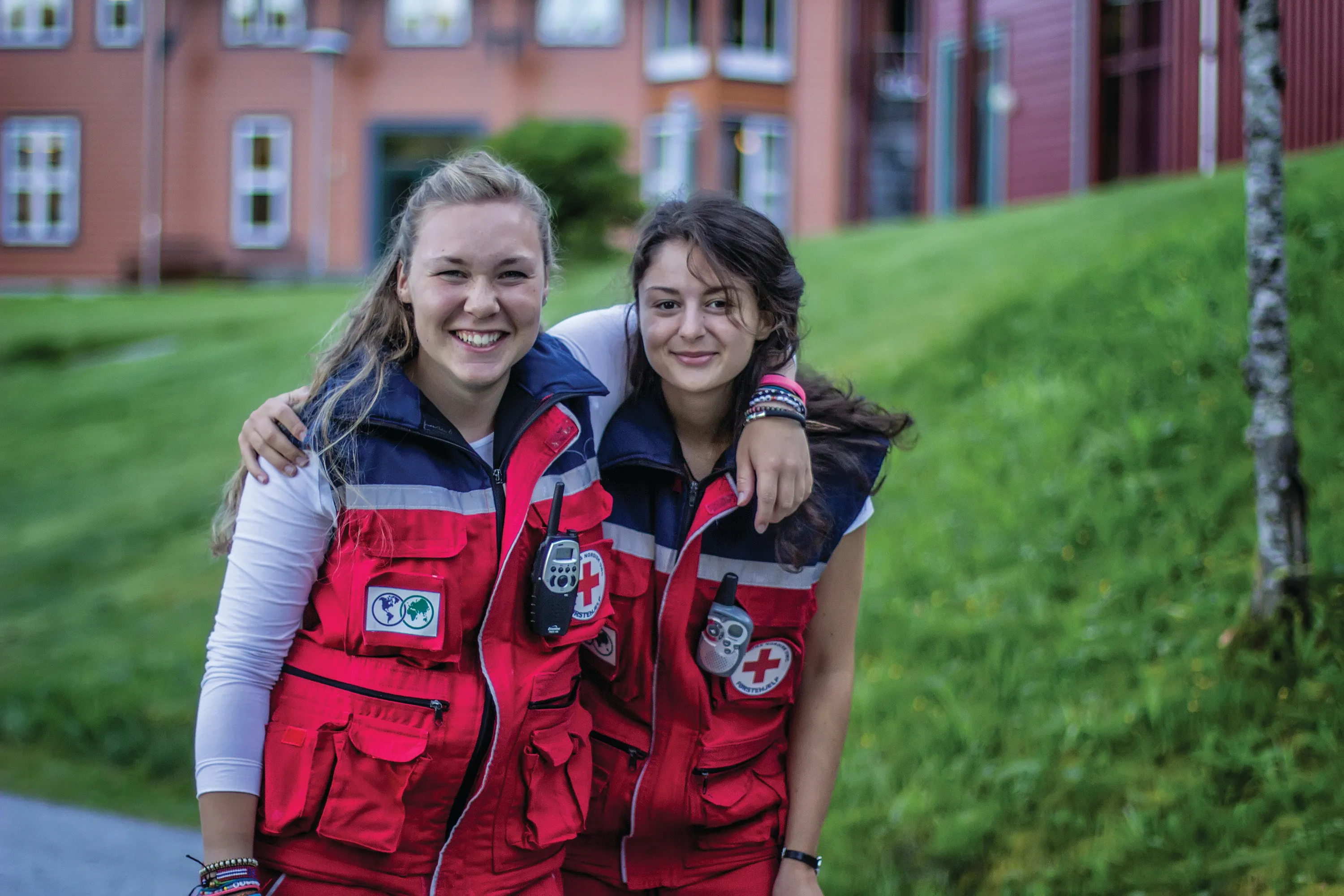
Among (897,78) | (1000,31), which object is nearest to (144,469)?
(1000,31)

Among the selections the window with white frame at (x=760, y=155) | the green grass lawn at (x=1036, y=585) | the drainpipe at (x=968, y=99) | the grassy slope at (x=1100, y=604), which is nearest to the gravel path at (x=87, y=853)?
the green grass lawn at (x=1036, y=585)

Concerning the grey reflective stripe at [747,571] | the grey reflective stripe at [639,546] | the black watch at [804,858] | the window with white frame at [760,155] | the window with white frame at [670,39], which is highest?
the window with white frame at [670,39]

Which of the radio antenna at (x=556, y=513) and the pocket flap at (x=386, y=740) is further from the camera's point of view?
the radio antenna at (x=556, y=513)

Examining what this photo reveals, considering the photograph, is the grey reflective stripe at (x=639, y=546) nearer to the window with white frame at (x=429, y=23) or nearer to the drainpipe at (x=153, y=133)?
the window with white frame at (x=429, y=23)

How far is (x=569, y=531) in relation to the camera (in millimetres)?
2693

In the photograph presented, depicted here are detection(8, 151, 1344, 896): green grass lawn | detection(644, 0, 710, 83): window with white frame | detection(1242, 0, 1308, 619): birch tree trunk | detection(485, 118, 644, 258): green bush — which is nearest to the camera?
detection(8, 151, 1344, 896): green grass lawn

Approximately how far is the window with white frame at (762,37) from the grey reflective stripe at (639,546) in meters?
25.7

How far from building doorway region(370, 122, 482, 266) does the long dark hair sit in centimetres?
2526

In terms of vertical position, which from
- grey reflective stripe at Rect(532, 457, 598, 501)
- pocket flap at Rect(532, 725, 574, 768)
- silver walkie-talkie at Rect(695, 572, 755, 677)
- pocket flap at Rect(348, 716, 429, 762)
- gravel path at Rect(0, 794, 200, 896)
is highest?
grey reflective stripe at Rect(532, 457, 598, 501)

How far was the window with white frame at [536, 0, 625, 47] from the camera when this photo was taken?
1078 inches

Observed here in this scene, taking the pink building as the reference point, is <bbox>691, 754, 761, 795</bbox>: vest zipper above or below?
below

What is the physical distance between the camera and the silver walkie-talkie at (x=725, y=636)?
2811 millimetres

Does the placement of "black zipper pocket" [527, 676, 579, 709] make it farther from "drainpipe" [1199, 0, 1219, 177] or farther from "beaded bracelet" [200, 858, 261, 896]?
"drainpipe" [1199, 0, 1219, 177]

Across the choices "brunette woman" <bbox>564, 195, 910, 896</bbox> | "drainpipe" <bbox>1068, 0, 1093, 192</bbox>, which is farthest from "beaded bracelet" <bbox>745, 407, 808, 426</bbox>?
"drainpipe" <bbox>1068, 0, 1093, 192</bbox>
